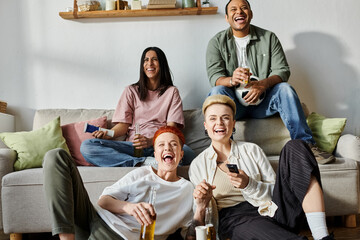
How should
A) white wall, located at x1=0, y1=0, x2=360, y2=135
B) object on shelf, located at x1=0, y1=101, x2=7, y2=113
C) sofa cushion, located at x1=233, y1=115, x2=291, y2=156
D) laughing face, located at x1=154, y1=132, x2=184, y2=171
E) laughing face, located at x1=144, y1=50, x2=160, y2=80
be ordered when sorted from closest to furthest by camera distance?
laughing face, located at x1=154, y1=132, x2=184, y2=171 → sofa cushion, located at x1=233, y1=115, x2=291, y2=156 → laughing face, located at x1=144, y1=50, x2=160, y2=80 → object on shelf, located at x1=0, y1=101, x2=7, y2=113 → white wall, located at x1=0, y1=0, x2=360, y2=135

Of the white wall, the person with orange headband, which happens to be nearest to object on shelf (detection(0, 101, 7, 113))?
the white wall

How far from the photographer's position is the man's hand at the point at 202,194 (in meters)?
1.67

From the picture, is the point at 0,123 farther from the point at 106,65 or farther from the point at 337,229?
the point at 337,229

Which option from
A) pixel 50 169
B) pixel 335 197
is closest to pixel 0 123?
pixel 50 169

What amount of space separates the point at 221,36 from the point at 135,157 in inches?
44.5

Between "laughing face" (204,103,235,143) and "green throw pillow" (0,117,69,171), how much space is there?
Result: 1.19 meters

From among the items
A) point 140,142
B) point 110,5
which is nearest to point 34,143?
point 140,142

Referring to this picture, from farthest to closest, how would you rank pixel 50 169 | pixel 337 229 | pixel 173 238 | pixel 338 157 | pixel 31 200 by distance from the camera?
pixel 338 157
pixel 337 229
pixel 31 200
pixel 173 238
pixel 50 169

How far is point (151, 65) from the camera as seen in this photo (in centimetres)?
287

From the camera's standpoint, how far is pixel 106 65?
3352 millimetres

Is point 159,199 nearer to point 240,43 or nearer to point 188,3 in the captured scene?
point 240,43

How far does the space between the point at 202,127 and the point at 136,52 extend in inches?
35.6

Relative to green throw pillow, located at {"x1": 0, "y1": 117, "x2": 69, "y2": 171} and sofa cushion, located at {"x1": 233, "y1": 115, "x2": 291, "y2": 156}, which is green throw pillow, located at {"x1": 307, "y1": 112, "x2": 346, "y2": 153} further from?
green throw pillow, located at {"x1": 0, "y1": 117, "x2": 69, "y2": 171}

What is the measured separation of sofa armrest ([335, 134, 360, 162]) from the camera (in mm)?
2520
